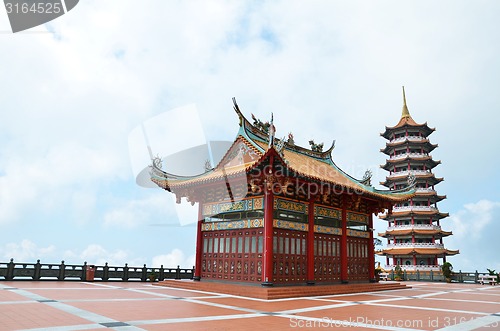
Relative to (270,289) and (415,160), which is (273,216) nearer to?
(270,289)

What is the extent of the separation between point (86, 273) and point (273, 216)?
38.4ft

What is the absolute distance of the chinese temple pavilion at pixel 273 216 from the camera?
17500mm

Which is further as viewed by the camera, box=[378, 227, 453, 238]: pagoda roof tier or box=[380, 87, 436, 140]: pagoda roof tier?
box=[380, 87, 436, 140]: pagoda roof tier

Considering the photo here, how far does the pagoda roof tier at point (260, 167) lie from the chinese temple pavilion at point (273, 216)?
0.18 feet

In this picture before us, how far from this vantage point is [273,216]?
58.2ft

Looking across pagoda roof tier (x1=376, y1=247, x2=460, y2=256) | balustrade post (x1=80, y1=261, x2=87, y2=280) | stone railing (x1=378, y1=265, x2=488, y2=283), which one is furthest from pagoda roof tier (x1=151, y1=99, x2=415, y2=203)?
pagoda roof tier (x1=376, y1=247, x2=460, y2=256)

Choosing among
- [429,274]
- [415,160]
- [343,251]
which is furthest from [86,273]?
[415,160]

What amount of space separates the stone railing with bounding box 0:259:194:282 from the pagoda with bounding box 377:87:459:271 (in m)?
27.5

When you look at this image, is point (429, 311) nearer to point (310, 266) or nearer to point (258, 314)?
point (258, 314)

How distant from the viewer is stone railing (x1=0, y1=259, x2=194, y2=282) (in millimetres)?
19989

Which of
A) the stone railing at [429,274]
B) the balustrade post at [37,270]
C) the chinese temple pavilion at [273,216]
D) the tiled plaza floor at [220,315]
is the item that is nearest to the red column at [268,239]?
the chinese temple pavilion at [273,216]

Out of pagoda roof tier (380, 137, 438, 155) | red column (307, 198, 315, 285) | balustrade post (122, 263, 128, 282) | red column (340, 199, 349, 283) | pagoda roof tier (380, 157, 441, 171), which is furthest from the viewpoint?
pagoda roof tier (380, 137, 438, 155)

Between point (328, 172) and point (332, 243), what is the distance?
4759 mm

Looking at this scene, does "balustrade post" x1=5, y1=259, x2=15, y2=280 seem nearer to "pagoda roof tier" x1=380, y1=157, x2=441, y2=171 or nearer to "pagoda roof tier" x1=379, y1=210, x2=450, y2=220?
"pagoda roof tier" x1=379, y1=210, x2=450, y2=220
